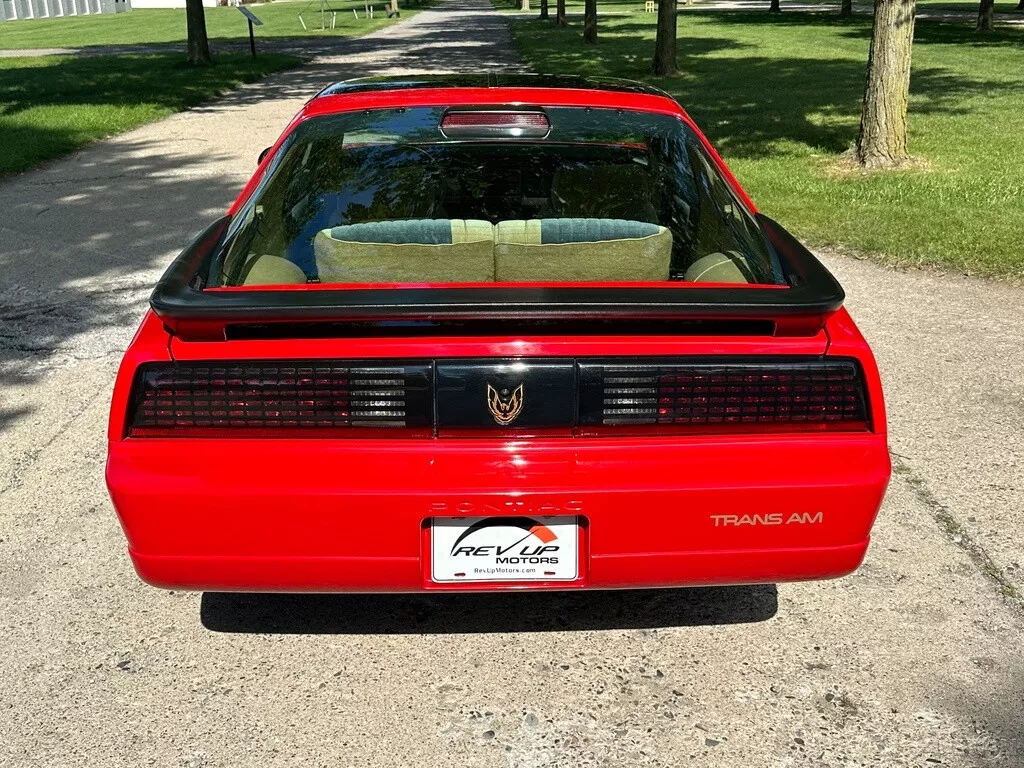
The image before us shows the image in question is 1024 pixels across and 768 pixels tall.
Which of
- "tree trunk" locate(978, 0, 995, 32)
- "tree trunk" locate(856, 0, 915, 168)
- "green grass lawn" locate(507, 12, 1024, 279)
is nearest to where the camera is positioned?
"green grass lawn" locate(507, 12, 1024, 279)

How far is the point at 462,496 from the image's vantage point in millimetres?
2523

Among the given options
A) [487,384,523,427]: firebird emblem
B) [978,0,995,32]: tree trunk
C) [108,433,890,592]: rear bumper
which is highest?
[487,384,523,427]: firebird emblem

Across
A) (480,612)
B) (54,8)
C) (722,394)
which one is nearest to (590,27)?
(480,612)

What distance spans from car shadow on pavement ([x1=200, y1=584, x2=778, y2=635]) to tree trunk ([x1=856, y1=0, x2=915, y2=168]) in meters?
8.10

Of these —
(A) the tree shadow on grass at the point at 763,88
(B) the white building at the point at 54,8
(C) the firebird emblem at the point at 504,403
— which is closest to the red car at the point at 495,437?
(C) the firebird emblem at the point at 504,403

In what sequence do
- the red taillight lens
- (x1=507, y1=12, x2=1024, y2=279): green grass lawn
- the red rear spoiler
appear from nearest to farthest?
the red rear spoiler, the red taillight lens, (x1=507, y1=12, x2=1024, y2=279): green grass lawn

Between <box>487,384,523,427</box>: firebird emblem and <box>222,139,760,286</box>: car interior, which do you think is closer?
<box>487,384,523,427</box>: firebird emblem

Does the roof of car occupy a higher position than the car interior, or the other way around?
the roof of car

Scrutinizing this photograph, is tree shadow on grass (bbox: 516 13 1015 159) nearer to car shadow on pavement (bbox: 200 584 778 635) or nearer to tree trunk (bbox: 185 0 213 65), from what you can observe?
tree trunk (bbox: 185 0 213 65)

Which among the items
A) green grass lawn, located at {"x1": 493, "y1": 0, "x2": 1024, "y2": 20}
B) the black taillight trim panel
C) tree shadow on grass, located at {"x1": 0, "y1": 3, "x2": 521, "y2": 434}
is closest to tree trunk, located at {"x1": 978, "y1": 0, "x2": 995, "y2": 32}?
green grass lawn, located at {"x1": 493, "y1": 0, "x2": 1024, "y2": 20}

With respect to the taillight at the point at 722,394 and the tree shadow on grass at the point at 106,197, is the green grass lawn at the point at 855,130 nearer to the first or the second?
the tree shadow on grass at the point at 106,197

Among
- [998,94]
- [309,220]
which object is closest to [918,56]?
[998,94]

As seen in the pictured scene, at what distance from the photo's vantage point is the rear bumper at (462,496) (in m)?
2.53

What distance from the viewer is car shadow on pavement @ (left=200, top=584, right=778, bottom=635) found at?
3166 millimetres
